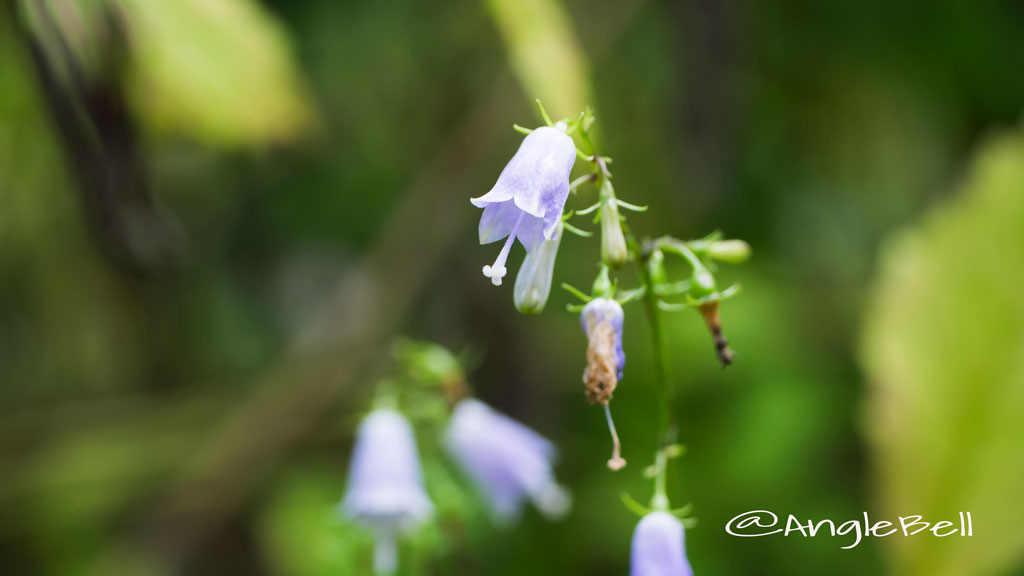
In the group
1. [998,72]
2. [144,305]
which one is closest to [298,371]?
[144,305]

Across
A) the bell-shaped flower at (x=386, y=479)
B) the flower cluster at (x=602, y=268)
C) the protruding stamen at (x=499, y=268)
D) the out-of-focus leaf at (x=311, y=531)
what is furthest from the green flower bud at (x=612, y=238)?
the out-of-focus leaf at (x=311, y=531)

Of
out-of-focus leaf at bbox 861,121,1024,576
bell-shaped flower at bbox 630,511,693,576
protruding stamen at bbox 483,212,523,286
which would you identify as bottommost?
bell-shaped flower at bbox 630,511,693,576

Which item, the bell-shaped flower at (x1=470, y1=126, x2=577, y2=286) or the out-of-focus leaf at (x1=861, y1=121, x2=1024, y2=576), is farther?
the out-of-focus leaf at (x1=861, y1=121, x2=1024, y2=576)

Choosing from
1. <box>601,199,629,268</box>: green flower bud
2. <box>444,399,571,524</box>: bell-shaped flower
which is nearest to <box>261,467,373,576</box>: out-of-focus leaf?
<box>444,399,571,524</box>: bell-shaped flower

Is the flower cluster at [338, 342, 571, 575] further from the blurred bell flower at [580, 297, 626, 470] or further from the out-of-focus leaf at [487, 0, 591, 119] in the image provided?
the blurred bell flower at [580, 297, 626, 470]

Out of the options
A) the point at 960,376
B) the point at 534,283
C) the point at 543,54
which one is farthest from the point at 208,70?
the point at 960,376

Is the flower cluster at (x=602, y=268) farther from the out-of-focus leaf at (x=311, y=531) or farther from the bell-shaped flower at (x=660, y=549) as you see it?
the out-of-focus leaf at (x=311, y=531)
